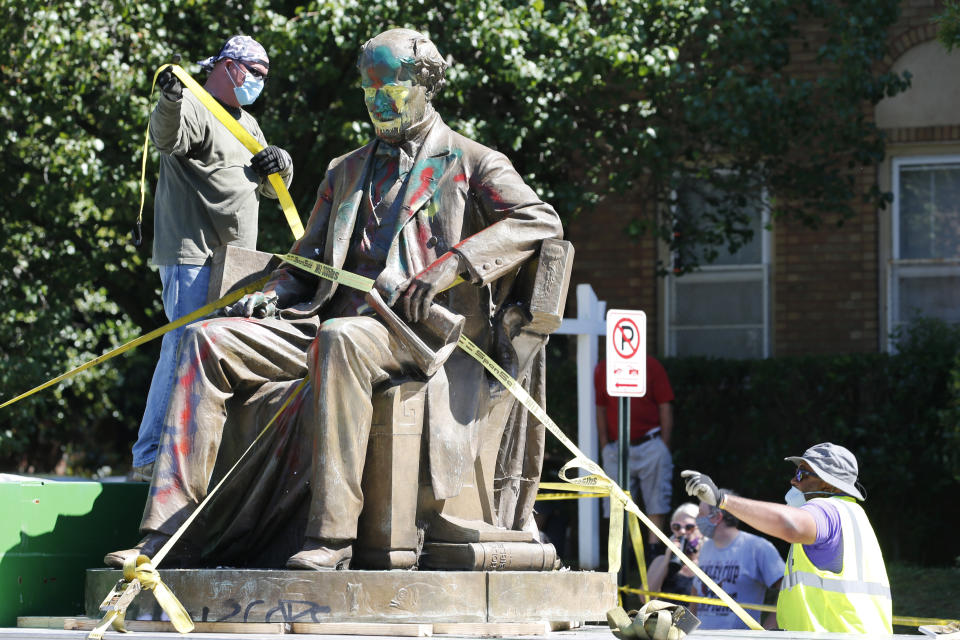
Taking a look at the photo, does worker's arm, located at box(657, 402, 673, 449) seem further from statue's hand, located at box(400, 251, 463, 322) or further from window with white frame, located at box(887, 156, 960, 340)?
statue's hand, located at box(400, 251, 463, 322)

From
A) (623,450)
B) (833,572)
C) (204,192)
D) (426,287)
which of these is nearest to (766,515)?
(833,572)

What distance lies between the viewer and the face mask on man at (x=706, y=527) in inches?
362

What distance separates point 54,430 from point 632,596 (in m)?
7.33

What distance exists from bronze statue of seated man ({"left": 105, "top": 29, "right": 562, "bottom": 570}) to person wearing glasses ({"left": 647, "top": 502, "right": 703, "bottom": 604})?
3902 millimetres

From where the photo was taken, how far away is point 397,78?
5992 millimetres

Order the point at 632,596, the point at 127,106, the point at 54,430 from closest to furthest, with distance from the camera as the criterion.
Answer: the point at 632,596, the point at 127,106, the point at 54,430

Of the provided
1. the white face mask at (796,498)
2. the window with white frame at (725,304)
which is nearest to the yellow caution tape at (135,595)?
the white face mask at (796,498)

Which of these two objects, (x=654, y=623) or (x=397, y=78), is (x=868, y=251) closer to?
(x=397, y=78)

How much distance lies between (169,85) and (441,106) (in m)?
5.87

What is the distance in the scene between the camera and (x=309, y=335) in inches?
237

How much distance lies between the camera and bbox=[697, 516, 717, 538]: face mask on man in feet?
30.2

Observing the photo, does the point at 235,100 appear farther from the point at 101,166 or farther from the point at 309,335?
the point at 101,166

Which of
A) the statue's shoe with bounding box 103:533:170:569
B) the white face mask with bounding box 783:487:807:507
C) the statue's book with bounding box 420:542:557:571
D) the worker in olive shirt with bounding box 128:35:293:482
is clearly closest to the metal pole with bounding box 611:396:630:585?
the white face mask with bounding box 783:487:807:507

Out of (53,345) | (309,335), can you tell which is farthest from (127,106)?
(309,335)
